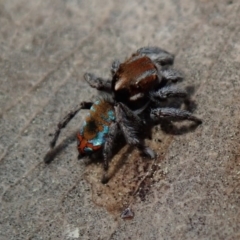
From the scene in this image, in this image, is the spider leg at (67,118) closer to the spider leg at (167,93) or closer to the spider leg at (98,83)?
the spider leg at (98,83)

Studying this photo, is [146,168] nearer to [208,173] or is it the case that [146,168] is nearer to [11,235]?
[208,173]

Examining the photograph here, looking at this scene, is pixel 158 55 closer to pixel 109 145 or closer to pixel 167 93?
pixel 167 93

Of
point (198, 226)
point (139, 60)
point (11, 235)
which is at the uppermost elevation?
point (139, 60)

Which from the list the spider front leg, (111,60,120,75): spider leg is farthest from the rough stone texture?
(111,60,120,75): spider leg

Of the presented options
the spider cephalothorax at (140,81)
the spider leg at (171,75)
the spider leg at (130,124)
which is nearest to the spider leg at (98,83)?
the spider cephalothorax at (140,81)

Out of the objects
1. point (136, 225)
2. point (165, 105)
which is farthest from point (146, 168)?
point (165, 105)

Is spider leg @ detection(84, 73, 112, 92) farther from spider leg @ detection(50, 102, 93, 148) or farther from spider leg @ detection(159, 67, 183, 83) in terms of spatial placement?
spider leg @ detection(159, 67, 183, 83)

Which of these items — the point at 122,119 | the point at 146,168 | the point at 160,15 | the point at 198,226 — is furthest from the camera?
the point at 160,15
